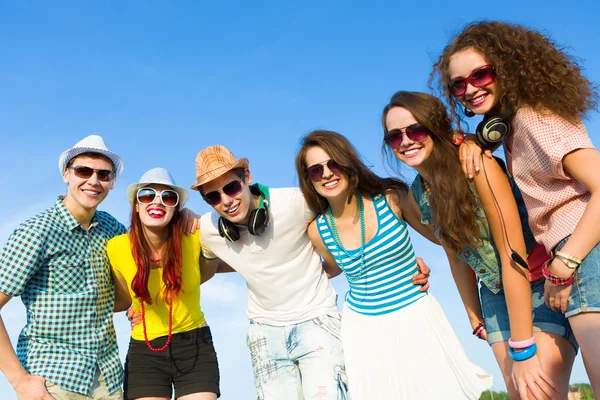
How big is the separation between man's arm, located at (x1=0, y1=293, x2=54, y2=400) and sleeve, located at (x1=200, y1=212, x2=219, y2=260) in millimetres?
2035

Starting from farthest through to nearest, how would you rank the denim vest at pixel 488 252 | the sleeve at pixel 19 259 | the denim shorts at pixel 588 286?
the sleeve at pixel 19 259, the denim vest at pixel 488 252, the denim shorts at pixel 588 286

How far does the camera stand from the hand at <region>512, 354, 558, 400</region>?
432 centimetres

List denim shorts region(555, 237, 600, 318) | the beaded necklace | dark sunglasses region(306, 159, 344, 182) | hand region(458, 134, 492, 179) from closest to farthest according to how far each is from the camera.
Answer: denim shorts region(555, 237, 600, 318) < hand region(458, 134, 492, 179) < the beaded necklace < dark sunglasses region(306, 159, 344, 182)

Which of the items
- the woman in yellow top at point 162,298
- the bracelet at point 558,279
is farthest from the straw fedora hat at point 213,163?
the bracelet at point 558,279

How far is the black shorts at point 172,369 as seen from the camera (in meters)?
6.10

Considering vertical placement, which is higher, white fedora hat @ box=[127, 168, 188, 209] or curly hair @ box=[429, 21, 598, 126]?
white fedora hat @ box=[127, 168, 188, 209]

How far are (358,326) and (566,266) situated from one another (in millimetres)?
2368

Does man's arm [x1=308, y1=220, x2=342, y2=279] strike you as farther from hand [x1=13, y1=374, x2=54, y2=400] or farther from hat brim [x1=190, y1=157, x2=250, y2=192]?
hand [x1=13, y1=374, x2=54, y2=400]

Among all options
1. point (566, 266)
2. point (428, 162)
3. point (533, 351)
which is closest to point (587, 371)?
point (533, 351)

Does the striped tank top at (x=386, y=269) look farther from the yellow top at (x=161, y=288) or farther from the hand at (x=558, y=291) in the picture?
the yellow top at (x=161, y=288)

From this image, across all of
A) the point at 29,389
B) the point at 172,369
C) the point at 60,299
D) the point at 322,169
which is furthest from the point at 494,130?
the point at 29,389

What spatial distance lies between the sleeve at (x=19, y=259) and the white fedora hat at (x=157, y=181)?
42.2 inches

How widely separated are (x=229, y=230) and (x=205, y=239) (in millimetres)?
496

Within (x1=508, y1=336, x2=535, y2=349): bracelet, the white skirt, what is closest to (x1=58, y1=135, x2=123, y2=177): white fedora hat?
the white skirt
